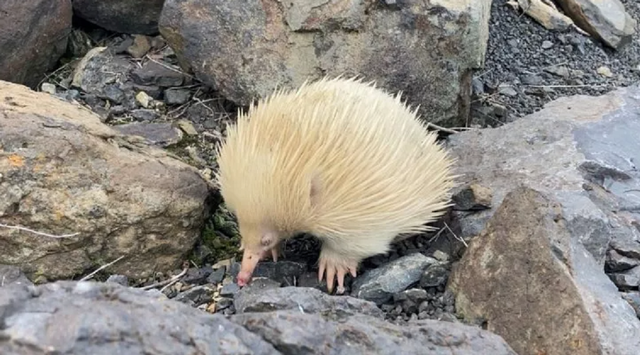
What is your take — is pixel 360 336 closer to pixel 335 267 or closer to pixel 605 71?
pixel 335 267

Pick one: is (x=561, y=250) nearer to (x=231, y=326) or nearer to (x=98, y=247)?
(x=231, y=326)

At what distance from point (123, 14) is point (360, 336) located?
94.7 inches

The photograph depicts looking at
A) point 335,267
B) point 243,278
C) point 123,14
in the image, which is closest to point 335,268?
point 335,267

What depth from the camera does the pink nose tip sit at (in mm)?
2477

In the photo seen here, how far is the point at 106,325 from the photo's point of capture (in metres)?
1.44

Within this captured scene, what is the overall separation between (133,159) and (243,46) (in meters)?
0.80

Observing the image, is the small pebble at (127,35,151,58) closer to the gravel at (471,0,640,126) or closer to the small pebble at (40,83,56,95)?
the small pebble at (40,83,56,95)

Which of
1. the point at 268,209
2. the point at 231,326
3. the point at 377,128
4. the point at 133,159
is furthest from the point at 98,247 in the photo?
the point at 231,326

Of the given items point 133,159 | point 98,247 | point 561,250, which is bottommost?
point 98,247

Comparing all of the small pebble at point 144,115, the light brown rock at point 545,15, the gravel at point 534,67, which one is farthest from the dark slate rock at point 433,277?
the light brown rock at point 545,15

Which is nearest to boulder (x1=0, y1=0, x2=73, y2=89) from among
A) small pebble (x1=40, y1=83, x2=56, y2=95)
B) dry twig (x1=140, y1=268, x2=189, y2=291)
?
small pebble (x1=40, y1=83, x2=56, y2=95)

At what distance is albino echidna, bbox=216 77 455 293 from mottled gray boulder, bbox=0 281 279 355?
0.85m

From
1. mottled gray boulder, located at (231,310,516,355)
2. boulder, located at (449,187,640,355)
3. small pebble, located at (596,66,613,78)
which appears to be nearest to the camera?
mottled gray boulder, located at (231,310,516,355)

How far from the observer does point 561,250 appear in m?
2.22
